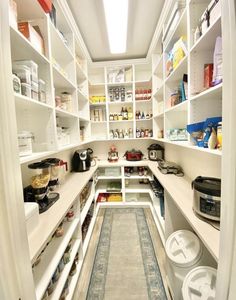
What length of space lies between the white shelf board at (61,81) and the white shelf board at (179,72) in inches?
41.8

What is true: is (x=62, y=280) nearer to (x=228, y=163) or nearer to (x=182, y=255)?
(x=182, y=255)

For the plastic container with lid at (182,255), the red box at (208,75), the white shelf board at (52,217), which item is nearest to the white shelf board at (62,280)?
the white shelf board at (52,217)

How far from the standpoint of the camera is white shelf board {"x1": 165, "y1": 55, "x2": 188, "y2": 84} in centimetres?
142

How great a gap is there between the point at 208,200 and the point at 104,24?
214cm

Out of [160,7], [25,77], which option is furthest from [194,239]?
[160,7]

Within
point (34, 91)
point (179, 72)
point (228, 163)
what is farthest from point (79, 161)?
point (228, 163)

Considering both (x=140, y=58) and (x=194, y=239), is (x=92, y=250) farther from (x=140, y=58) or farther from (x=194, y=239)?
(x=140, y=58)

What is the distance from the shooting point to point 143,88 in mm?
3291

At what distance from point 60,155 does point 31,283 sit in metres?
1.59

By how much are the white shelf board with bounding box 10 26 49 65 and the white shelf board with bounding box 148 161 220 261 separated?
1.46 metres

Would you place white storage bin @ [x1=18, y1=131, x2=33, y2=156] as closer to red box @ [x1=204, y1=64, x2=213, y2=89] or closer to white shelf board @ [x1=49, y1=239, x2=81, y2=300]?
white shelf board @ [x1=49, y1=239, x2=81, y2=300]

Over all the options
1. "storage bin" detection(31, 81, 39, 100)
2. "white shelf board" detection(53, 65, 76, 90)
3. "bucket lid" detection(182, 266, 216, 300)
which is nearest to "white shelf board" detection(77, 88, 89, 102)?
"white shelf board" detection(53, 65, 76, 90)

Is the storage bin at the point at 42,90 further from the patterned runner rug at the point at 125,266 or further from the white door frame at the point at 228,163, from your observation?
the patterned runner rug at the point at 125,266

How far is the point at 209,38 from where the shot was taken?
1063 millimetres
